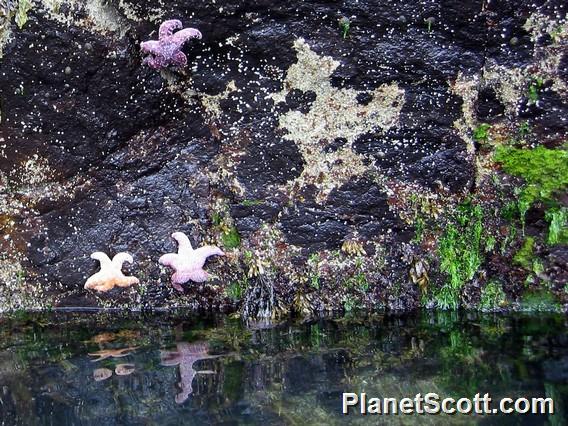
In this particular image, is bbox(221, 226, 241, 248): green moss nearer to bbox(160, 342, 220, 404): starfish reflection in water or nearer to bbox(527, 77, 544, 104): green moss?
bbox(160, 342, 220, 404): starfish reflection in water

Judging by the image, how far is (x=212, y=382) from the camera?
338 centimetres

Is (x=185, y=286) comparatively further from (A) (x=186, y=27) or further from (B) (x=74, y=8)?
(B) (x=74, y=8)

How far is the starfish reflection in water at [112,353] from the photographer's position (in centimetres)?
380

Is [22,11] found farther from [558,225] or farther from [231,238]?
→ [558,225]

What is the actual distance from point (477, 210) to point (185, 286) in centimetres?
241

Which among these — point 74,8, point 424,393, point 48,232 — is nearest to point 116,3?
point 74,8

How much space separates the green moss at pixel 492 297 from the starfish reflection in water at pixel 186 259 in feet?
6.84

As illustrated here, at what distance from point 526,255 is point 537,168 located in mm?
665

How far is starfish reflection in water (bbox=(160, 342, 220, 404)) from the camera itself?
3.31 meters

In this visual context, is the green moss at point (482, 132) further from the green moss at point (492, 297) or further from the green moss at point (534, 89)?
the green moss at point (492, 297)

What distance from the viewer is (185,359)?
12.3ft

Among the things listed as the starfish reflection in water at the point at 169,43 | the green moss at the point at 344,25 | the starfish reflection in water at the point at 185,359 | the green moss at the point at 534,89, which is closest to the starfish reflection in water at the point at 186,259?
the starfish reflection in water at the point at 185,359

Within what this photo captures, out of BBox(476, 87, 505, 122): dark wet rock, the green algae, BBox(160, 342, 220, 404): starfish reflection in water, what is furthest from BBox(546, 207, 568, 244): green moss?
the green algae

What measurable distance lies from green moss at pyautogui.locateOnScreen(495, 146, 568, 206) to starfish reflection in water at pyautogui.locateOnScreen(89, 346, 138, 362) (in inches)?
121
